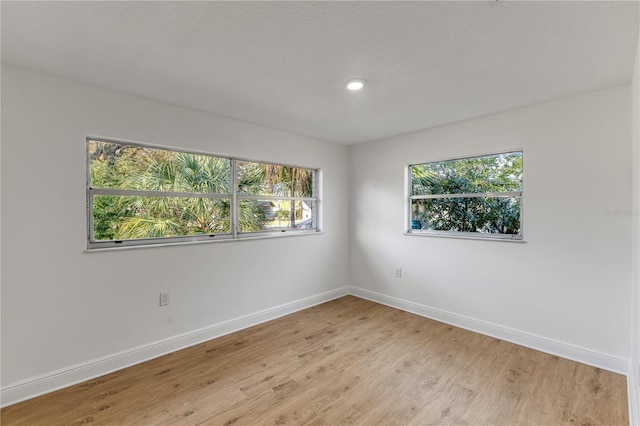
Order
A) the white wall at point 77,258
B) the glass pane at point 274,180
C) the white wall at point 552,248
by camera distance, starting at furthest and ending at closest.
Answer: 1. the glass pane at point 274,180
2. the white wall at point 552,248
3. the white wall at point 77,258

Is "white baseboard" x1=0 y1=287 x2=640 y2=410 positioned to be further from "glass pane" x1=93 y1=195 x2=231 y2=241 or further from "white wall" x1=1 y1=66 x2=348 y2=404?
"glass pane" x1=93 y1=195 x2=231 y2=241

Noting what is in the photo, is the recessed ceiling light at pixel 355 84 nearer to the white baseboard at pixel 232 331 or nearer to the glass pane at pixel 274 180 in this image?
the glass pane at pixel 274 180

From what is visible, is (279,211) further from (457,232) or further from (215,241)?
(457,232)

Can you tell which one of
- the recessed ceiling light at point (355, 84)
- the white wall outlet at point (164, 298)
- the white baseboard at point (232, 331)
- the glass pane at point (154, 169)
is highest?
the recessed ceiling light at point (355, 84)

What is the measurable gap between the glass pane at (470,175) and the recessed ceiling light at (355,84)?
1.73 metres

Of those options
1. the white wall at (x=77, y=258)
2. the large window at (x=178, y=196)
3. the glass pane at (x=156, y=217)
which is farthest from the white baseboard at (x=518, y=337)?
the glass pane at (x=156, y=217)

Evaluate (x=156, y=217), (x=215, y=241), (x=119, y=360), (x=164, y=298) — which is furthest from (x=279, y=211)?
(x=119, y=360)

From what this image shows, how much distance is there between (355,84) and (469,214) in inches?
80.5

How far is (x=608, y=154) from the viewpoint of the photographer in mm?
2400

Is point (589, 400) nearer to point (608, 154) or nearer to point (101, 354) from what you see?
point (608, 154)

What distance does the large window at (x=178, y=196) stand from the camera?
246cm

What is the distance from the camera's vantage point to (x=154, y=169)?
107 inches

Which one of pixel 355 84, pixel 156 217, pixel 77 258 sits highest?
pixel 355 84

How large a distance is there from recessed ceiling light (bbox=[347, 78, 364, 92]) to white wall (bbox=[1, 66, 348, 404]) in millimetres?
1440
